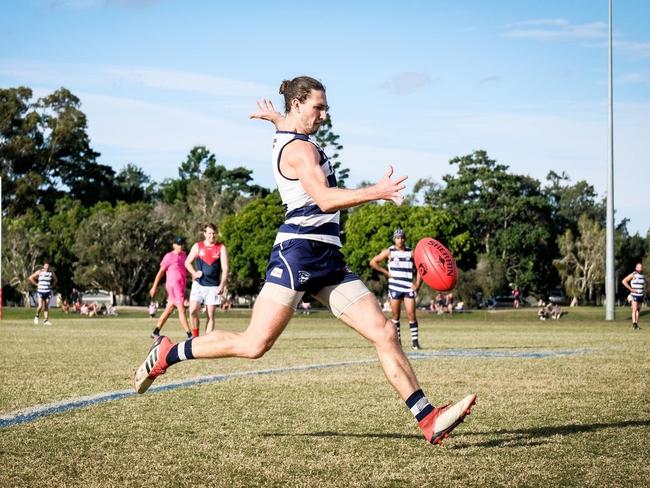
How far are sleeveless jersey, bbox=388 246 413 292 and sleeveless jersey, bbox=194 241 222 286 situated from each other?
349 centimetres

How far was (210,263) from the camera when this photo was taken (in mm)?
19031

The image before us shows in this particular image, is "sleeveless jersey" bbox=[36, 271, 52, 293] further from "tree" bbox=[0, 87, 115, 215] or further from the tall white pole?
"tree" bbox=[0, 87, 115, 215]

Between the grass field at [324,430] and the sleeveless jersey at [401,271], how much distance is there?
5.65 metres

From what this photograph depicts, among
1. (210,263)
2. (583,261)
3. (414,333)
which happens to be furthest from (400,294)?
(583,261)

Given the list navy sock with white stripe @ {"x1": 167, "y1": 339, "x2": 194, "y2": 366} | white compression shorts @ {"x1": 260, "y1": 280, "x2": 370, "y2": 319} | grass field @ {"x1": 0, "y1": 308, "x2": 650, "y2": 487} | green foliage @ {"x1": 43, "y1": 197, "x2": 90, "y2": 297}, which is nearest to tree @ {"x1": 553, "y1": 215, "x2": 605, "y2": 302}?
green foliage @ {"x1": 43, "y1": 197, "x2": 90, "y2": 297}

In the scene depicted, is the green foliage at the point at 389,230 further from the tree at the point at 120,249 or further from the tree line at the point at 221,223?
the tree at the point at 120,249

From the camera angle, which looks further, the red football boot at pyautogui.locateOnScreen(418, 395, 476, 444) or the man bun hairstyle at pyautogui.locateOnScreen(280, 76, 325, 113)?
the man bun hairstyle at pyautogui.locateOnScreen(280, 76, 325, 113)

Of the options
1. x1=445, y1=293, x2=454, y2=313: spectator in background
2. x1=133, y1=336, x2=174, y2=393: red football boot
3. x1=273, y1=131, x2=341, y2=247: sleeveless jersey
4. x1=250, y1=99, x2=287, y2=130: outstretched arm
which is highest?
x1=250, y1=99, x2=287, y2=130: outstretched arm

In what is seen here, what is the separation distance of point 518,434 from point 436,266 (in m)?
Result: 4.87

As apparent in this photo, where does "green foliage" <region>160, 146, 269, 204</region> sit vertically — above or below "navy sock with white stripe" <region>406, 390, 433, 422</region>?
above

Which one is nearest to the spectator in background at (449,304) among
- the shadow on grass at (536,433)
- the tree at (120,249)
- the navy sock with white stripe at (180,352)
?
the tree at (120,249)

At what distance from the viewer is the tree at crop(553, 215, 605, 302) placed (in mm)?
90812

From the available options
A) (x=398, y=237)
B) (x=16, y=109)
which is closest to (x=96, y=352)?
(x=398, y=237)

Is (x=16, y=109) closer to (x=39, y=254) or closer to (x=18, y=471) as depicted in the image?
(x=39, y=254)
